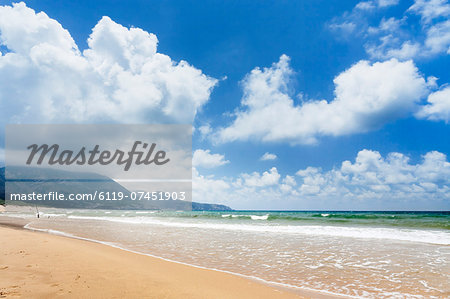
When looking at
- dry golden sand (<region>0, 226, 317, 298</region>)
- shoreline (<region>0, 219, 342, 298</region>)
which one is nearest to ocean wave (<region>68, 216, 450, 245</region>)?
shoreline (<region>0, 219, 342, 298</region>)

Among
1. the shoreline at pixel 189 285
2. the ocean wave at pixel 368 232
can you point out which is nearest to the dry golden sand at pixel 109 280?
the shoreline at pixel 189 285

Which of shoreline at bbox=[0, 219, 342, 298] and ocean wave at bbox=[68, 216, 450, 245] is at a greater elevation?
shoreline at bbox=[0, 219, 342, 298]

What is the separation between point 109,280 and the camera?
5133mm

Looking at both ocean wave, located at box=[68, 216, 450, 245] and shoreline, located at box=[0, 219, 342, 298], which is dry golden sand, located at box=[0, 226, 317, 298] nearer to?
shoreline, located at box=[0, 219, 342, 298]

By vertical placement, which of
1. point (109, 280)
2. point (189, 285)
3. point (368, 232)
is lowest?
point (368, 232)

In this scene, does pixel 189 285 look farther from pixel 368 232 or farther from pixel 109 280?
pixel 368 232

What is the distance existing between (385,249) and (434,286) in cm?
587

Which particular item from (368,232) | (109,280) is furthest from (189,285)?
(368,232)

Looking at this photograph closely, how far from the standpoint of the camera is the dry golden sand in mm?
4316

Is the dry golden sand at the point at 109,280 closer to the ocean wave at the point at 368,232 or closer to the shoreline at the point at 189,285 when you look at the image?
the shoreline at the point at 189,285

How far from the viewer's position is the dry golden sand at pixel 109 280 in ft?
14.2

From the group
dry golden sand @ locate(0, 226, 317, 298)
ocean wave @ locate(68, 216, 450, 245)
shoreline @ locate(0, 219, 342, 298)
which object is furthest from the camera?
ocean wave @ locate(68, 216, 450, 245)

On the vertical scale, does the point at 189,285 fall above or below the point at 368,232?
above

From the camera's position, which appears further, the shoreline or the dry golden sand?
the shoreline
